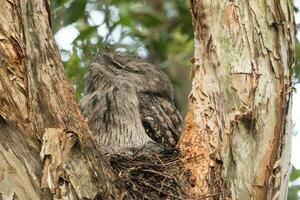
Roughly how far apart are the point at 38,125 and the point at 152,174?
40.7 inches

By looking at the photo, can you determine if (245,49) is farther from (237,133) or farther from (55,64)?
(55,64)

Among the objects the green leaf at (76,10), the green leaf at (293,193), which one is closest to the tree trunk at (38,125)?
the green leaf at (76,10)

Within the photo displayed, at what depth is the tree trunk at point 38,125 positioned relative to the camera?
9.42 feet

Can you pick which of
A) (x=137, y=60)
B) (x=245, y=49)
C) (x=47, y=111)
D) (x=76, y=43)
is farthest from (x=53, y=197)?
(x=76, y=43)

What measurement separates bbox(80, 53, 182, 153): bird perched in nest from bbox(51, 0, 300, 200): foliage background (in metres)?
0.46

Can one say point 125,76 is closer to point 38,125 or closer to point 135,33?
point 135,33

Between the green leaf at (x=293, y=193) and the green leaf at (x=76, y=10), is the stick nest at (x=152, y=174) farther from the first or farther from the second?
the green leaf at (x=293, y=193)

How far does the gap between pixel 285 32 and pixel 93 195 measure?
56.4 inches

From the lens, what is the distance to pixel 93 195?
9.77 feet

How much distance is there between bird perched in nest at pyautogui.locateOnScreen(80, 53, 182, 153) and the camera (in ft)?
15.6

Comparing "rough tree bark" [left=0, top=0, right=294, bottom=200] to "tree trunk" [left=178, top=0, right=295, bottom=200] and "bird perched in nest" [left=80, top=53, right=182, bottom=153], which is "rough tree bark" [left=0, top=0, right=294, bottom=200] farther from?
"bird perched in nest" [left=80, top=53, right=182, bottom=153]

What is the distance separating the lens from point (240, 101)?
3.63 m

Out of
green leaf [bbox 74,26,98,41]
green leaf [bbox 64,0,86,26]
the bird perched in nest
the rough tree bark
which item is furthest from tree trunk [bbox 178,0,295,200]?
green leaf [bbox 74,26,98,41]

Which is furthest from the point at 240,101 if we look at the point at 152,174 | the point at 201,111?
the point at 152,174
